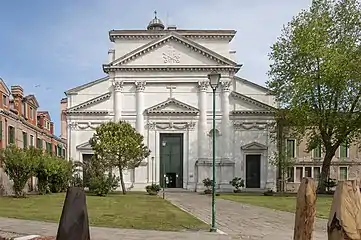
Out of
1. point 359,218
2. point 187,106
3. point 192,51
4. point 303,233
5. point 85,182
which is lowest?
point 85,182

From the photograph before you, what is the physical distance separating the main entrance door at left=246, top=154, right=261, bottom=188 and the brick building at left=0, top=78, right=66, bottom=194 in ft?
71.8

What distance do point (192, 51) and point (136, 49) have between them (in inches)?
247

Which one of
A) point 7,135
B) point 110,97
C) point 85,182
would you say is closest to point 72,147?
point 110,97

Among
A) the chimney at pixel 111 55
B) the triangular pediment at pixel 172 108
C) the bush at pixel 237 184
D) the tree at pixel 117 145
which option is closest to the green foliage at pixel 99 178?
the tree at pixel 117 145

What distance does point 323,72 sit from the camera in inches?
1673

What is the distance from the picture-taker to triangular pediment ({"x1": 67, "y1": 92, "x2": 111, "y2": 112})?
56.8 metres

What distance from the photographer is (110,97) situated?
5762cm

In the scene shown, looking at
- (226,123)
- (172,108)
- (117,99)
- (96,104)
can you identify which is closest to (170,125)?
(172,108)

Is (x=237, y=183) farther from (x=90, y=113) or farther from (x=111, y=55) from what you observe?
(x=111, y=55)

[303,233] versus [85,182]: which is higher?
[303,233]

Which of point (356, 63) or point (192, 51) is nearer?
point (356, 63)

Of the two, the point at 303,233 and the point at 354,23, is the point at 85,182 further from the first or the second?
the point at 303,233

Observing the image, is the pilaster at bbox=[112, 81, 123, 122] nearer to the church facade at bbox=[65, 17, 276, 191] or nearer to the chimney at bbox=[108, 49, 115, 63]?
the church facade at bbox=[65, 17, 276, 191]

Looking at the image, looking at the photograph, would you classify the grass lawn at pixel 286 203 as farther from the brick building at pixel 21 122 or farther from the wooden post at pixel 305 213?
the wooden post at pixel 305 213
